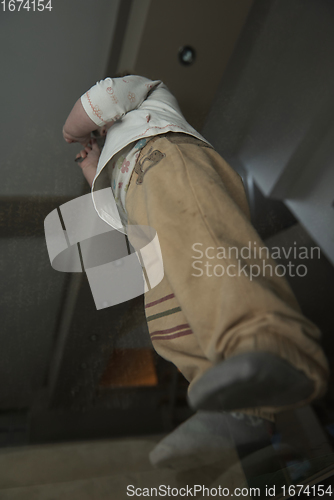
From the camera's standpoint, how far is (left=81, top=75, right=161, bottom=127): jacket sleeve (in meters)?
0.51

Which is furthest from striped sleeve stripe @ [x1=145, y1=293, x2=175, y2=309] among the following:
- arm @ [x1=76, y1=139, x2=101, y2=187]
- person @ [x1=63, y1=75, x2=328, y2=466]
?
arm @ [x1=76, y1=139, x2=101, y2=187]

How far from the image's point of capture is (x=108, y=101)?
20.0 inches

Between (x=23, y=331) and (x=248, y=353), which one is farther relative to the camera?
(x=23, y=331)

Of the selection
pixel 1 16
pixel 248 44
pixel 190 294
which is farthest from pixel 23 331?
pixel 248 44

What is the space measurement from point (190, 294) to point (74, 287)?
0.67 ft

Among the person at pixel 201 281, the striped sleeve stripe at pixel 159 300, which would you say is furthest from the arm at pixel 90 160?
the striped sleeve stripe at pixel 159 300

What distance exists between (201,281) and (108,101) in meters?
0.31

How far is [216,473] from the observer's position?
39 cm

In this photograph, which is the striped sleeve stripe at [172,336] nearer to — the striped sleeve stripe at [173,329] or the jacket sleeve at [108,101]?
the striped sleeve stripe at [173,329]

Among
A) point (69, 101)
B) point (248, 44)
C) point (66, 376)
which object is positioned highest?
point (248, 44)

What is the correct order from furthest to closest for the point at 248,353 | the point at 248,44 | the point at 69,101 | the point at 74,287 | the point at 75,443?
the point at 248,44 < the point at 69,101 < the point at 74,287 < the point at 75,443 < the point at 248,353

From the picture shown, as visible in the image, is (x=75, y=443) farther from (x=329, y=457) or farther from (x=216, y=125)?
(x=216, y=125)

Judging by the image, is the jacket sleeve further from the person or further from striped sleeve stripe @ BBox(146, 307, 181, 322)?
striped sleeve stripe @ BBox(146, 307, 181, 322)
